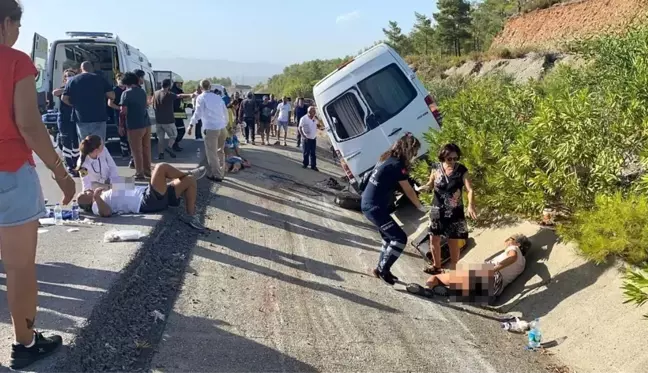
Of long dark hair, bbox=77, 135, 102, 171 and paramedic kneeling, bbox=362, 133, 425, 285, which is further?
long dark hair, bbox=77, 135, 102, 171

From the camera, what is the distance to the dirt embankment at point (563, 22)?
82.2 ft

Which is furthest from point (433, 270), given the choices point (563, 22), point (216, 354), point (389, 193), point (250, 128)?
point (563, 22)

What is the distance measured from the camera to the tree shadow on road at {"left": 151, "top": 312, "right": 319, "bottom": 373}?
164 inches

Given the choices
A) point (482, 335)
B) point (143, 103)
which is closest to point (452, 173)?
point (482, 335)

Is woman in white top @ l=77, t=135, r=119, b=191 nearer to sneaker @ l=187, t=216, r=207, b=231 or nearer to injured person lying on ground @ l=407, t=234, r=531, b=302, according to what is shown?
sneaker @ l=187, t=216, r=207, b=231

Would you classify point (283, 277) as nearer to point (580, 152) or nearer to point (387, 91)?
point (580, 152)

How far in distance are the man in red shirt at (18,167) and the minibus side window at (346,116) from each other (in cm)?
711

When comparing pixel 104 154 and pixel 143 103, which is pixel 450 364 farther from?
pixel 143 103

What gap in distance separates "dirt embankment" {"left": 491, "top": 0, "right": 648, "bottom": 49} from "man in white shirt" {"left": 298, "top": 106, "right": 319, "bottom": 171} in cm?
1339

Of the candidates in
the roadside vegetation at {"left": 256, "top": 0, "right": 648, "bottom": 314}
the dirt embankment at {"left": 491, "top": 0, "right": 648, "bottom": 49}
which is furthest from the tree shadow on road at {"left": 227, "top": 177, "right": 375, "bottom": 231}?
the dirt embankment at {"left": 491, "top": 0, "right": 648, "bottom": 49}

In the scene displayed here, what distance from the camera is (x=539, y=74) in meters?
24.2

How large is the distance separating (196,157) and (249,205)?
4.17 m

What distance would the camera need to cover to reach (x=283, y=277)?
20.7ft

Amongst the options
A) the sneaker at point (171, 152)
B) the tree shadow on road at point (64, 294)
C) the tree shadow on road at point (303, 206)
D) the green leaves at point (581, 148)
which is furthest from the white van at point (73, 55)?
the green leaves at point (581, 148)
